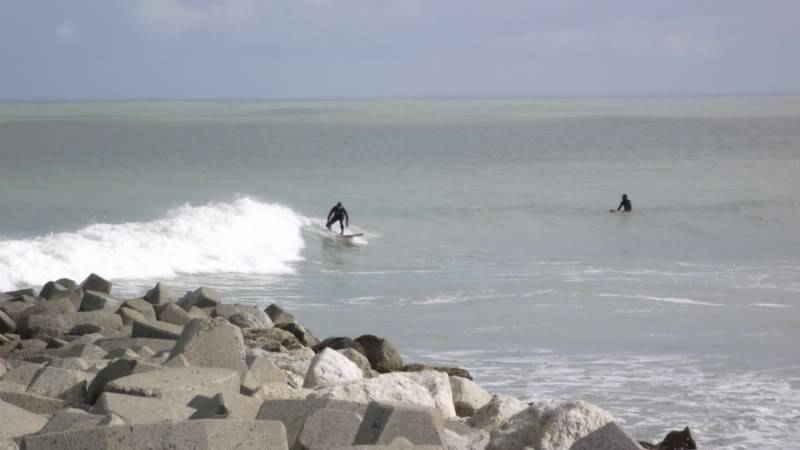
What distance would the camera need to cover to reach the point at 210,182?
5362 cm

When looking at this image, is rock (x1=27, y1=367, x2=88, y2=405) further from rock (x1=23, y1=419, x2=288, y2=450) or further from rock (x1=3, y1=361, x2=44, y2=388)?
rock (x1=23, y1=419, x2=288, y2=450)

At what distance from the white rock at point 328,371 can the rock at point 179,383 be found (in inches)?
52.0

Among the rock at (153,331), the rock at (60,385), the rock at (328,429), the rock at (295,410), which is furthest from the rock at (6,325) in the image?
the rock at (328,429)

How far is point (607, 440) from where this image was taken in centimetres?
719

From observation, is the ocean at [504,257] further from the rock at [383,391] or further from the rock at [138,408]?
the rock at [138,408]

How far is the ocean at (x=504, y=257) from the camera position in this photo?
13039 mm

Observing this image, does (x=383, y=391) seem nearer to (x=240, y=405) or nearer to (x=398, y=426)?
(x=240, y=405)

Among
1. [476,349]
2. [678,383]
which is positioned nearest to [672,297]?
[476,349]

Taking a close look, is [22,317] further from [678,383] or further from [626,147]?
[626,147]

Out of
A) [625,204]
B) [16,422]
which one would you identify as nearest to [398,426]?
[16,422]

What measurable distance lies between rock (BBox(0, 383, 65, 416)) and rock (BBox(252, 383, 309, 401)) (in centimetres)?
111

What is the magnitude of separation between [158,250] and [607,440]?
1930cm

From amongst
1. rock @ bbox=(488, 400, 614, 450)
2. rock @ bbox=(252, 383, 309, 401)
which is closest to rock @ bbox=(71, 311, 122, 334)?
rock @ bbox=(252, 383, 309, 401)

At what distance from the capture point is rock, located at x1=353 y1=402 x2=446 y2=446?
641 cm
